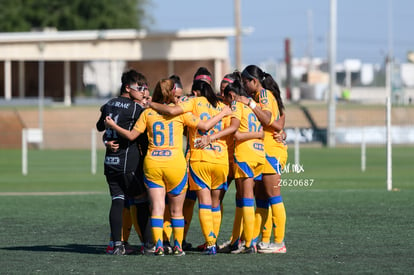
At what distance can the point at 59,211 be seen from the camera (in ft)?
51.1

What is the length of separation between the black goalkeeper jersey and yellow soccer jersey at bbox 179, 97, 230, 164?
63 cm

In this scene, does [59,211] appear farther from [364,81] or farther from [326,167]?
[364,81]

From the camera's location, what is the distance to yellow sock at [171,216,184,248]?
397 inches

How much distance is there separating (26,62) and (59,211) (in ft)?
148

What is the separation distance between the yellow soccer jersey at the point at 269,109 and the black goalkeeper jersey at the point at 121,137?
1.36m

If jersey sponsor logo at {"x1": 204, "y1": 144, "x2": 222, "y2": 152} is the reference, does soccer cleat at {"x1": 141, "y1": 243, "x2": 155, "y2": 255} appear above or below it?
below

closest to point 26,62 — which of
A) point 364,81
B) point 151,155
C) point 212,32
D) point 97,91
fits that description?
point 97,91

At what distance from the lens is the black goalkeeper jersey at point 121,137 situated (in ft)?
33.8

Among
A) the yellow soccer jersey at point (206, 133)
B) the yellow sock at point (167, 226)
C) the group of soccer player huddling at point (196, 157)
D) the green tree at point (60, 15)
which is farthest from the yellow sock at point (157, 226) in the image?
the green tree at point (60, 15)

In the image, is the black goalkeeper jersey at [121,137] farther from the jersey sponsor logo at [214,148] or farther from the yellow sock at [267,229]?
the yellow sock at [267,229]

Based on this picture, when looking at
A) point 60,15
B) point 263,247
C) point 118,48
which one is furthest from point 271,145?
point 60,15

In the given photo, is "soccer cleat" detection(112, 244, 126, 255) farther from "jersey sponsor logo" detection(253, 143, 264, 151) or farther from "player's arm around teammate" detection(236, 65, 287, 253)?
"jersey sponsor logo" detection(253, 143, 264, 151)

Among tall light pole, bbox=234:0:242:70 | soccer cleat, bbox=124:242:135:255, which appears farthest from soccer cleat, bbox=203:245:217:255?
tall light pole, bbox=234:0:242:70

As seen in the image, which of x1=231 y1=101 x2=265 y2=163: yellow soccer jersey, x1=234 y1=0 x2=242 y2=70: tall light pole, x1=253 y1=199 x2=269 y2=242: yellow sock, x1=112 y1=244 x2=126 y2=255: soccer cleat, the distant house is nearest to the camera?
x1=231 y1=101 x2=265 y2=163: yellow soccer jersey
